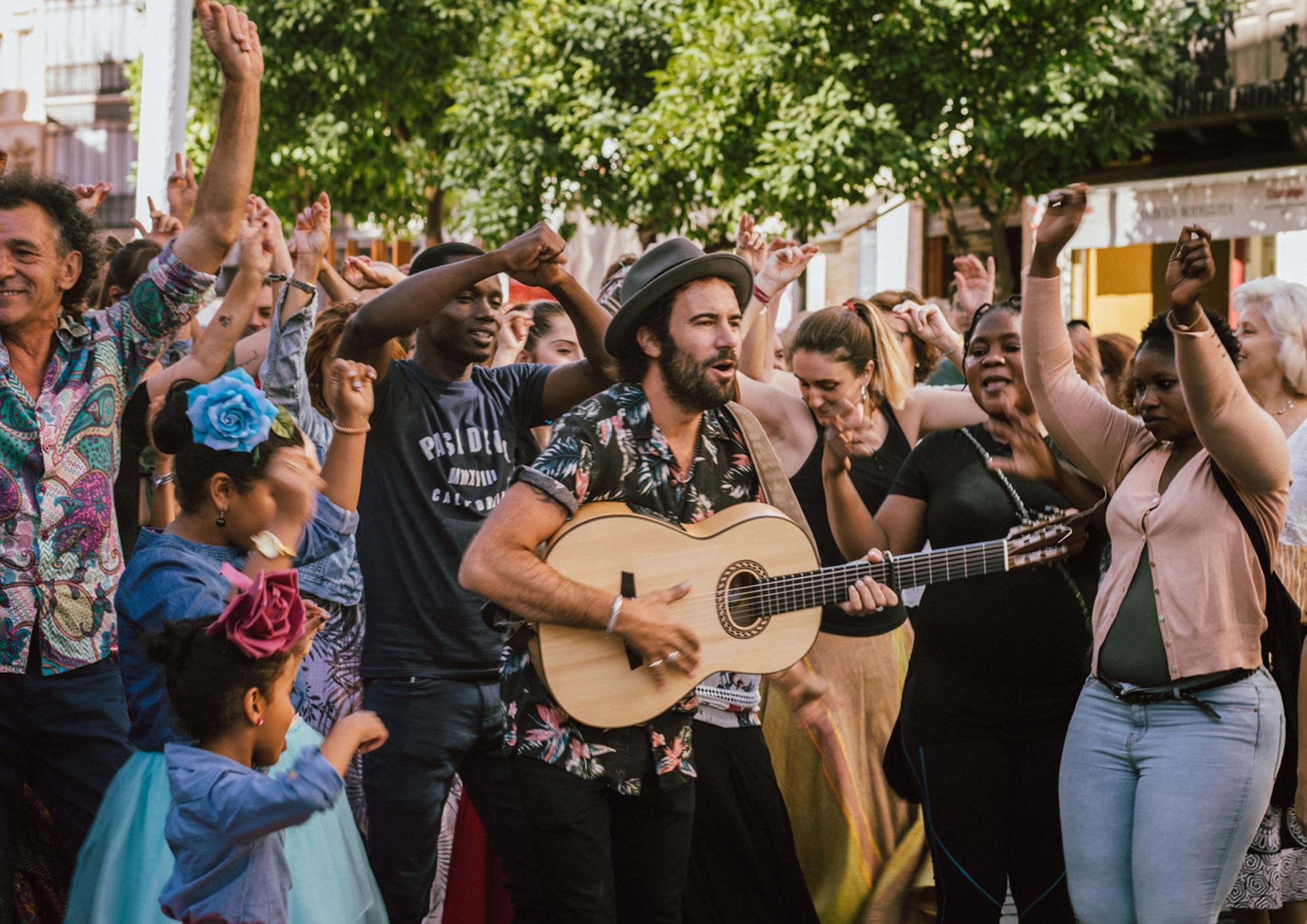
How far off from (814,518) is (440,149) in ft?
69.9

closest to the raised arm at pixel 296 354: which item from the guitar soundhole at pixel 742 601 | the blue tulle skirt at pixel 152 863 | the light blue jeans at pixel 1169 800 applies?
the blue tulle skirt at pixel 152 863

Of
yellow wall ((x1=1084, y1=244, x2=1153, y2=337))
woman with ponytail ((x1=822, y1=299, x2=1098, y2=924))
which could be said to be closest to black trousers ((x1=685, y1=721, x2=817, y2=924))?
woman with ponytail ((x1=822, y1=299, x2=1098, y2=924))

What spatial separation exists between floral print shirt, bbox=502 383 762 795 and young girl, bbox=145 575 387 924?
55cm

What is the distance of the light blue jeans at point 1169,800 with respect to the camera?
4.04 metres

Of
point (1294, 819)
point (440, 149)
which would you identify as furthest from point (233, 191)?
point (440, 149)

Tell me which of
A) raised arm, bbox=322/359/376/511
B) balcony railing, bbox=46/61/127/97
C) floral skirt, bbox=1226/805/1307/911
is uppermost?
balcony railing, bbox=46/61/127/97

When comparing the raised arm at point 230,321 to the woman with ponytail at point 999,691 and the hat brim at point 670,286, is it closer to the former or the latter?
the hat brim at point 670,286

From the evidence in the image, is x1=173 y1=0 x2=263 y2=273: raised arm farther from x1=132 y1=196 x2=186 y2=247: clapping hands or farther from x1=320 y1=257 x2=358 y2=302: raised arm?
x1=320 y1=257 x2=358 y2=302: raised arm

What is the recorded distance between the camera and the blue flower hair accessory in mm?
3715

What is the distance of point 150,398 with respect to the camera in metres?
4.94

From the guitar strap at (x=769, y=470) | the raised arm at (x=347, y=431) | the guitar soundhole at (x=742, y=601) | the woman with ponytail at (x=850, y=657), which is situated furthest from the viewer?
the woman with ponytail at (x=850, y=657)

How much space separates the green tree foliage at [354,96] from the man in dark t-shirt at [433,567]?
18.6 meters

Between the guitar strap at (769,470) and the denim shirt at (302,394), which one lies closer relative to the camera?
the guitar strap at (769,470)

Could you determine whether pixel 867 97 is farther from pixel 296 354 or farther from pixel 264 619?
pixel 264 619
